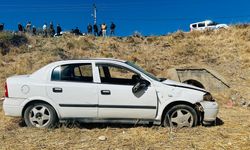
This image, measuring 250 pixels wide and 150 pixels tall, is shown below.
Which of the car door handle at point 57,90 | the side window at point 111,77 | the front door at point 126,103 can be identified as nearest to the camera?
the front door at point 126,103

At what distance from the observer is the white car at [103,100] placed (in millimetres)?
8086

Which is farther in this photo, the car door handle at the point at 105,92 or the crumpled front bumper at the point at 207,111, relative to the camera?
the crumpled front bumper at the point at 207,111

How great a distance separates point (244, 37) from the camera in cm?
2527

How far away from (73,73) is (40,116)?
116 centimetres

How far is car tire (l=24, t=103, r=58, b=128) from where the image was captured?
324 inches

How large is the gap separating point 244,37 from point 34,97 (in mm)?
19785

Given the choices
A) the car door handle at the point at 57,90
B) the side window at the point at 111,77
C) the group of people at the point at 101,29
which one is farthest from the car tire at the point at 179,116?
the group of people at the point at 101,29

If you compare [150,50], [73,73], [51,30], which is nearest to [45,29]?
[51,30]

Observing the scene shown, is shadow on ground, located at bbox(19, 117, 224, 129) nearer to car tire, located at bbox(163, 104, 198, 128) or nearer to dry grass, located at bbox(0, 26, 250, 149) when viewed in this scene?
dry grass, located at bbox(0, 26, 250, 149)

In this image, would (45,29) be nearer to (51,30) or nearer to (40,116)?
(51,30)

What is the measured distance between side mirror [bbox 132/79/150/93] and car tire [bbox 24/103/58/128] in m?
1.77

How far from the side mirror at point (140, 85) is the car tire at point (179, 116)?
0.72 meters

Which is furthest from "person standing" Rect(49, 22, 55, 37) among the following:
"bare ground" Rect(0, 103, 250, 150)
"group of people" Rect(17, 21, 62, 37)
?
"bare ground" Rect(0, 103, 250, 150)

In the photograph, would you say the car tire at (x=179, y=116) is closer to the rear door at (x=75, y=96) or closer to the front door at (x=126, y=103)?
the front door at (x=126, y=103)
